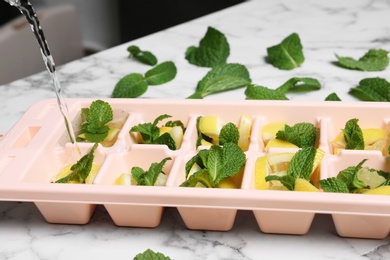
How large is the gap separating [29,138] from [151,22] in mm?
2113

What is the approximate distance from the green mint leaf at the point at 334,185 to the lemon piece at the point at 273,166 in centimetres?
6

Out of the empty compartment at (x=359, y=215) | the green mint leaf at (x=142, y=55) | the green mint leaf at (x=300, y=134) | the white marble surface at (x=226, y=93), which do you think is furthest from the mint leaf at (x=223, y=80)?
the empty compartment at (x=359, y=215)

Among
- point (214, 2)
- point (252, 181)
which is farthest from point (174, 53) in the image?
point (214, 2)

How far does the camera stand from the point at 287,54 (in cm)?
137

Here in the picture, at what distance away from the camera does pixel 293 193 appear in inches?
30.8

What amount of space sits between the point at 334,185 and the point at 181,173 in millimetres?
217

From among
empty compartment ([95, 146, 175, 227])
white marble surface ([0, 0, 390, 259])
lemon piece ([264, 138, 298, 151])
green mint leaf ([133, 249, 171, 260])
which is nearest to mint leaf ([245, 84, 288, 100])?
white marble surface ([0, 0, 390, 259])

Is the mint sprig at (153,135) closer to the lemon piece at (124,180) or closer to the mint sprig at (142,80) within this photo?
the lemon piece at (124,180)

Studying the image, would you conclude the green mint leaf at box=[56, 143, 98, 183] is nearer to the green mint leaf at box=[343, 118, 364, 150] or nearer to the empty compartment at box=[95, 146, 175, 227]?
the empty compartment at box=[95, 146, 175, 227]

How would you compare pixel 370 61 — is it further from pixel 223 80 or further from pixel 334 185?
pixel 334 185

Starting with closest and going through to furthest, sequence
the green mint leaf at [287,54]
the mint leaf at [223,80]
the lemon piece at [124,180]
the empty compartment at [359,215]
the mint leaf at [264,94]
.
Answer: the empty compartment at [359,215], the lemon piece at [124,180], the mint leaf at [264,94], the mint leaf at [223,80], the green mint leaf at [287,54]

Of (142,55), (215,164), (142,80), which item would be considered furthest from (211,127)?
(142,55)

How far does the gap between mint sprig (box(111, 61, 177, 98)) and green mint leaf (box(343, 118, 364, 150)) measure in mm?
456

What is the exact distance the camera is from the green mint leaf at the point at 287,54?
1357 mm
